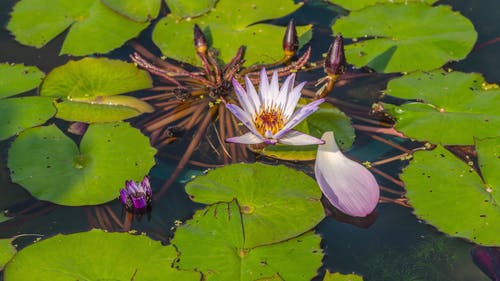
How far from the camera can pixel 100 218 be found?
3496mm

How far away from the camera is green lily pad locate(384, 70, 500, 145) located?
3.88 metres

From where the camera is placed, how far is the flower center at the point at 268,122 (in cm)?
360

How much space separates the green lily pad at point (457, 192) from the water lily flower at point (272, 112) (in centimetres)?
68

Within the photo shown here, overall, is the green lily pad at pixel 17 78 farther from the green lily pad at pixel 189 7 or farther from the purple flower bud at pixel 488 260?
the purple flower bud at pixel 488 260

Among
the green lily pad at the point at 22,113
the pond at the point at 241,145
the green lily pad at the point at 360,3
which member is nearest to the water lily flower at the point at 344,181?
the pond at the point at 241,145

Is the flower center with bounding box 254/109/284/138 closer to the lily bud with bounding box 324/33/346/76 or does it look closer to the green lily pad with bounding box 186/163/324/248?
the green lily pad with bounding box 186/163/324/248

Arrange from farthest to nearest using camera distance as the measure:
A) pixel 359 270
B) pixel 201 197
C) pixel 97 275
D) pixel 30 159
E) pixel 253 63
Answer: pixel 253 63, pixel 30 159, pixel 201 197, pixel 359 270, pixel 97 275

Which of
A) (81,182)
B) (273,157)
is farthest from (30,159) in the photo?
(273,157)

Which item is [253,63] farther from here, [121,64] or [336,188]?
[336,188]

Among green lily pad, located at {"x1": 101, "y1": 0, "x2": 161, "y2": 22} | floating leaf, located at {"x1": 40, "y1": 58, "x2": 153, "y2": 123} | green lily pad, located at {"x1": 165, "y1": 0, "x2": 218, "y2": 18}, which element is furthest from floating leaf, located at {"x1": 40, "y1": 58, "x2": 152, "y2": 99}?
green lily pad, located at {"x1": 165, "y1": 0, "x2": 218, "y2": 18}

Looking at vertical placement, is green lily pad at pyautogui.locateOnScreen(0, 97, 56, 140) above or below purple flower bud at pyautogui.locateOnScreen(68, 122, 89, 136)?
above

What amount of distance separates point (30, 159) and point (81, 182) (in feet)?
1.31

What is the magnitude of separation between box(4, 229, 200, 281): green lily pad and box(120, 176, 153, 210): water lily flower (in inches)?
9.4

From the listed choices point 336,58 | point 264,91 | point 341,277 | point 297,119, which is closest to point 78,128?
point 264,91
